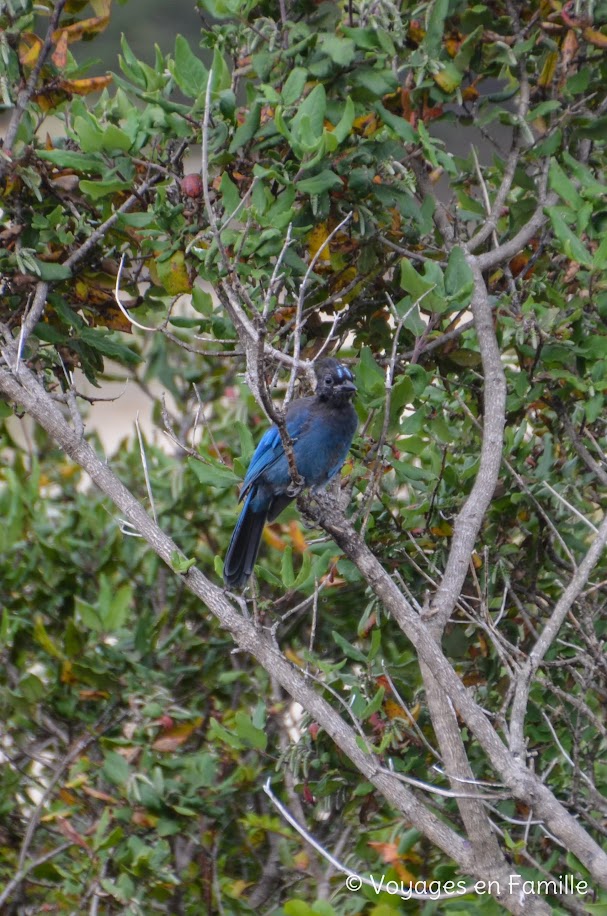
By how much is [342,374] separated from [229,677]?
1073 millimetres

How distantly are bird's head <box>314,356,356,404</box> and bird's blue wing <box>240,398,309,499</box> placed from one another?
0.23 metres

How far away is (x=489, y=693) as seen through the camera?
11.0 feet

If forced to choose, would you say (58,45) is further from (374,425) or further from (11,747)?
(11,747)

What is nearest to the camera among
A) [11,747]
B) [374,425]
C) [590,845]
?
[590,845]

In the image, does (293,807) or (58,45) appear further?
(293,807)

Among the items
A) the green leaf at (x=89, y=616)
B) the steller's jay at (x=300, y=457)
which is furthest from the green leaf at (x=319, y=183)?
the green leaf at (x=89, y=616)

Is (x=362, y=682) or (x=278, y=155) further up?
(x=278, y=155)

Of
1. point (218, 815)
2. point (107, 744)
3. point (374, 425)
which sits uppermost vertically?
point (374, 425)

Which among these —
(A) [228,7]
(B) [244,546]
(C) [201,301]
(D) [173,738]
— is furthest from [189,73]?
(D) [173,738]

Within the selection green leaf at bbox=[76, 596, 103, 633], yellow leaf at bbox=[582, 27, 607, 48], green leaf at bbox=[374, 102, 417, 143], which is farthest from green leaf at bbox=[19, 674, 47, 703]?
yellow leaf at bbox=[582, 27, 607, 48]

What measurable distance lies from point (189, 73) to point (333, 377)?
1.27m

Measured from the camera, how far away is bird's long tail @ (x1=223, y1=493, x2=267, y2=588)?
3.90 meters

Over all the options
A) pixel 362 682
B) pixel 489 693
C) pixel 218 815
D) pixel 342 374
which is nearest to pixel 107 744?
pixel 218 815

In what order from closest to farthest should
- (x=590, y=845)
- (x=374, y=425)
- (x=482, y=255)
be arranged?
(x=590, y=845)
(x=374, y=425)
(x=482, y=255)
